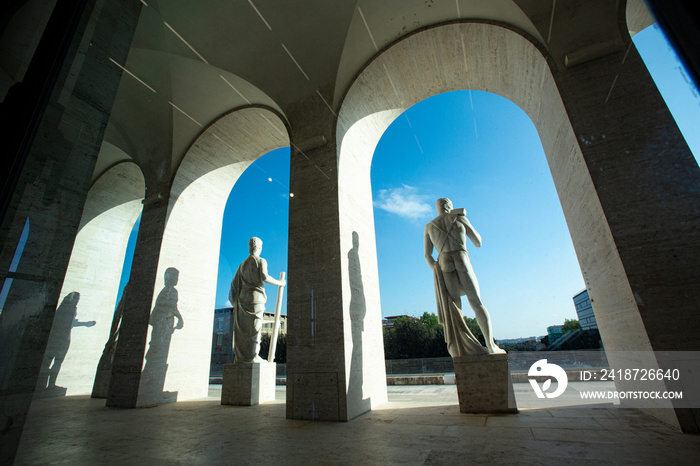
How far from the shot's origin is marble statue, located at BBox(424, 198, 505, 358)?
4945 mm

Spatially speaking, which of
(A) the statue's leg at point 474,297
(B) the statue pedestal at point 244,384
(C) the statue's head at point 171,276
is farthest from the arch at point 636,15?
(C) the statue's head at point 171,276

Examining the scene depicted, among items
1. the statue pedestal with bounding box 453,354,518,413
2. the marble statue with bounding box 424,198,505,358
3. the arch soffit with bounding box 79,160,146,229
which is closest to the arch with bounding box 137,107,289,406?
the arch soffit with bounding box 79,160,146,229

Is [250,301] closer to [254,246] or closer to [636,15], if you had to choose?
[254,246]

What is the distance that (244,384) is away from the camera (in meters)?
6.45

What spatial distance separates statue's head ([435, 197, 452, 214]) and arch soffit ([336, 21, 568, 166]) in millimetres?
2105

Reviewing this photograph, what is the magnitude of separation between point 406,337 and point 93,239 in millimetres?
20837

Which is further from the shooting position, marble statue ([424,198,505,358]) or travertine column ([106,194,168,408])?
travertine column ([106,194,168,408])

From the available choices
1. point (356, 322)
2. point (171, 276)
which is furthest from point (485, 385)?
point (171, 276)

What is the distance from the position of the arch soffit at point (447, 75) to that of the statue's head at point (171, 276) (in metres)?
5.27

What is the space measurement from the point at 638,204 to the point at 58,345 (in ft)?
47.2

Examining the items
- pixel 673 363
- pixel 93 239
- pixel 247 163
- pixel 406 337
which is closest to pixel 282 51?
pixel 247 163

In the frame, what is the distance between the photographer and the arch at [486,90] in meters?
4.34

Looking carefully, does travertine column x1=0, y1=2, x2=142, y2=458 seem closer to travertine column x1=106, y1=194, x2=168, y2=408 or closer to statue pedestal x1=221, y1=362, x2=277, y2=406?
statue pedestal x1=221, y1=362, x2=277, y2=406

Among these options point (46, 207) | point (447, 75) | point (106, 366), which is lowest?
point (106, 366)
